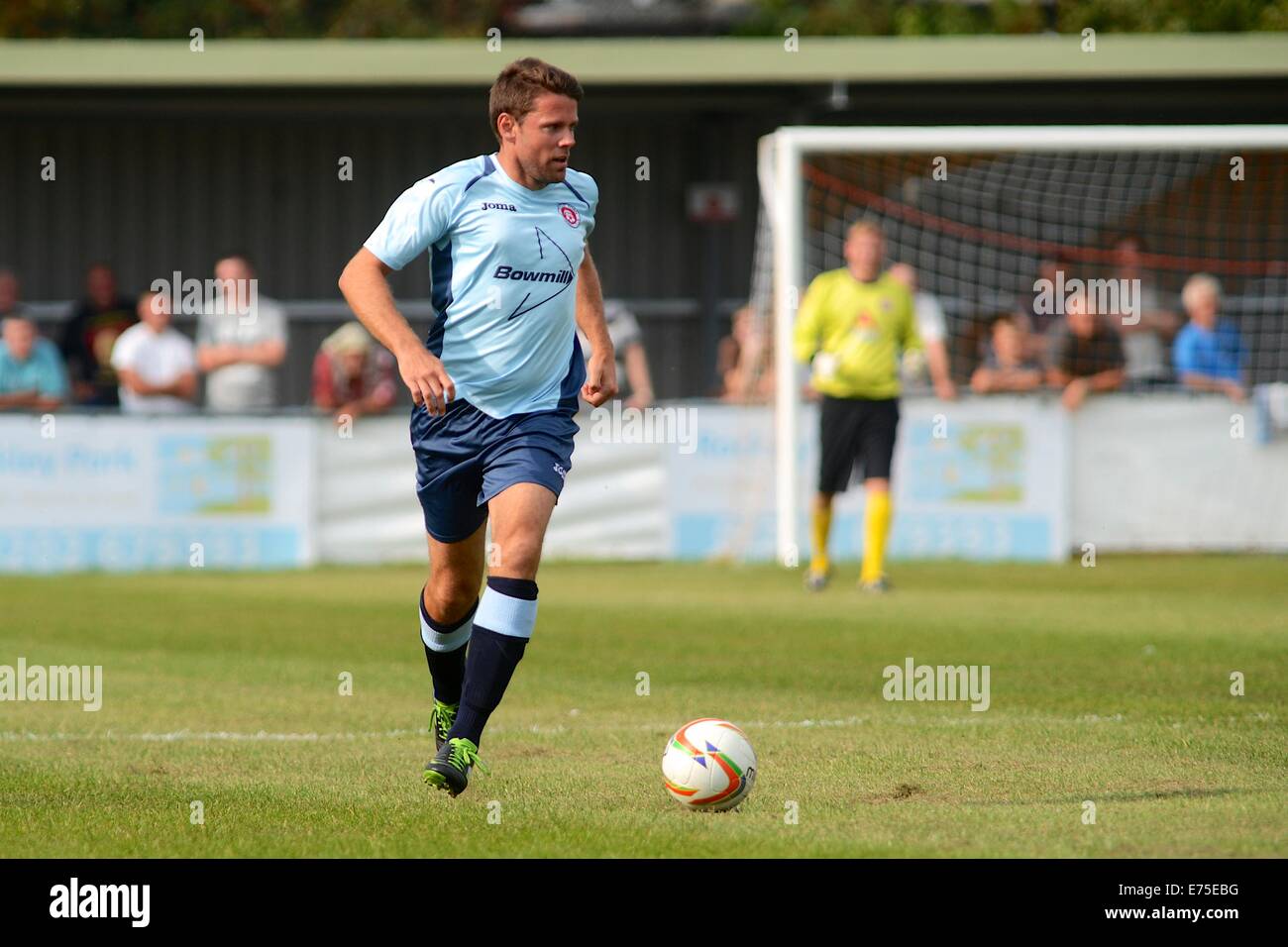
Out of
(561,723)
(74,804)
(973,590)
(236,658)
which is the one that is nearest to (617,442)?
(973,590)

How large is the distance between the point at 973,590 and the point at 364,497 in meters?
5.44

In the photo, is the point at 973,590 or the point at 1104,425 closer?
the point at 973,590

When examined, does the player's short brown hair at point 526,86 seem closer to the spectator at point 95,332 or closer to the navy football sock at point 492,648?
the navy football sock at point 492,648

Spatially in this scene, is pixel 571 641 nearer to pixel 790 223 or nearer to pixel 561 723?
pixel 561 723

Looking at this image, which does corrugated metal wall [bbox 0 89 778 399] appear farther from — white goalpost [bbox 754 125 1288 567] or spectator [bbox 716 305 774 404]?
spectator [bbox 716 305 774 404]

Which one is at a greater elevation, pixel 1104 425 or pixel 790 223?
pixel 790 223

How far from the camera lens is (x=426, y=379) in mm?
6504

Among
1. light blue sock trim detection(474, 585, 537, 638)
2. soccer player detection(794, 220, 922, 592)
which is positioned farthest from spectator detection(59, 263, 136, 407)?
light blue sock trim detection(474, 585, 537, 638)

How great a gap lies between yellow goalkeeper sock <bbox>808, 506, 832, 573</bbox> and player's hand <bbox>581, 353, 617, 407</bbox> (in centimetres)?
792

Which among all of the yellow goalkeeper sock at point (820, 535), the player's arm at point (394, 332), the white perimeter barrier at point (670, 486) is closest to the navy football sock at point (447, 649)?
the player's arm at point (394, 332)

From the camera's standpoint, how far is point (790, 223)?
56.4 feet

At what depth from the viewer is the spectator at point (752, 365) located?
710 inches

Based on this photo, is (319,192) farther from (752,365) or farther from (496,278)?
(496,278)

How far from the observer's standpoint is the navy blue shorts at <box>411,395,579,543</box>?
693 centimetres
